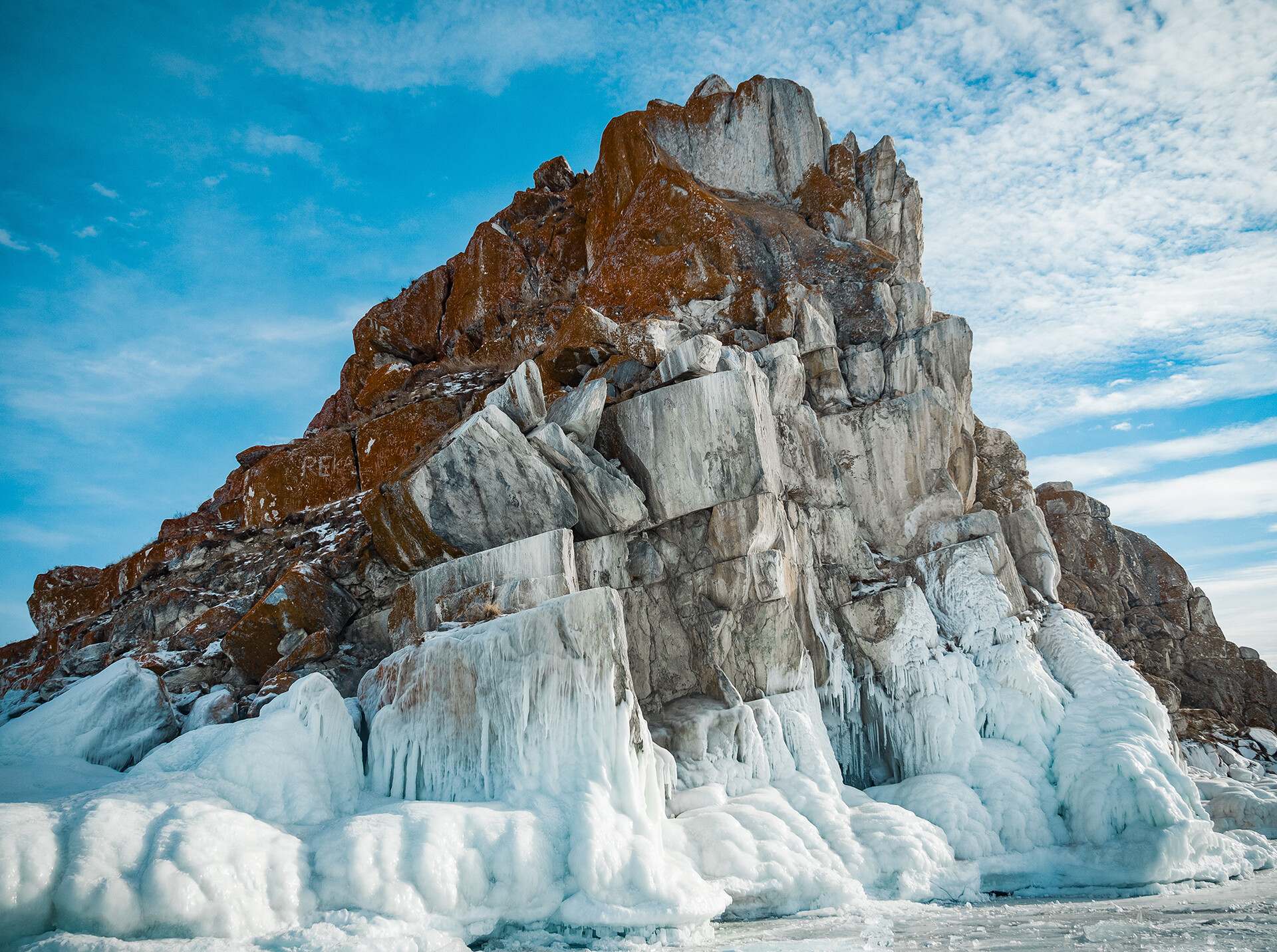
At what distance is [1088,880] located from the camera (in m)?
11.8

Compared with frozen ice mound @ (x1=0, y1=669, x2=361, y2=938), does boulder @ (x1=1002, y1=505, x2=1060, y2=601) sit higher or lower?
higher

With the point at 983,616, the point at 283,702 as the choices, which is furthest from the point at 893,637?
the point at 283,702

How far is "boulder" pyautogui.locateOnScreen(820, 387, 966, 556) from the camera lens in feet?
56.6

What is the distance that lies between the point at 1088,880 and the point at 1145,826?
4.46ft

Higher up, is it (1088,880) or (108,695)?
(108,695)

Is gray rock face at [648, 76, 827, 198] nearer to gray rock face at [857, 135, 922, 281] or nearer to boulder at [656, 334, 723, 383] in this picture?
gray rock face at [857, 135, 922, 281]

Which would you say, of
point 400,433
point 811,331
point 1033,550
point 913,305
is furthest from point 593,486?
point 1033,550

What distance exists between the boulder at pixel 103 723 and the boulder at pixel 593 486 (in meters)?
7.49

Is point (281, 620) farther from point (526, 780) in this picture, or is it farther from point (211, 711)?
point (526, 780)

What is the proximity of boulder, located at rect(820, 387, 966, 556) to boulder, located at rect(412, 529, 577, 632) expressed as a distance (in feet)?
25.8

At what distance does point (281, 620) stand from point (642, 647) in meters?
7.44

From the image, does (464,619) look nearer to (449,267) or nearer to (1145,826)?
(1145,826)

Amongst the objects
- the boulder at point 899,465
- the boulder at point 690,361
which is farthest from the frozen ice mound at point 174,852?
the boulder at point 899,465

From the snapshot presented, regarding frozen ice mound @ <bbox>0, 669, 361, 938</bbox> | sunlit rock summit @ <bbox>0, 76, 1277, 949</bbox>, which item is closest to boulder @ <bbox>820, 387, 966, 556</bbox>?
sunlit rock summit @ <bbox>0, 76, 1277, 949</bbox>
